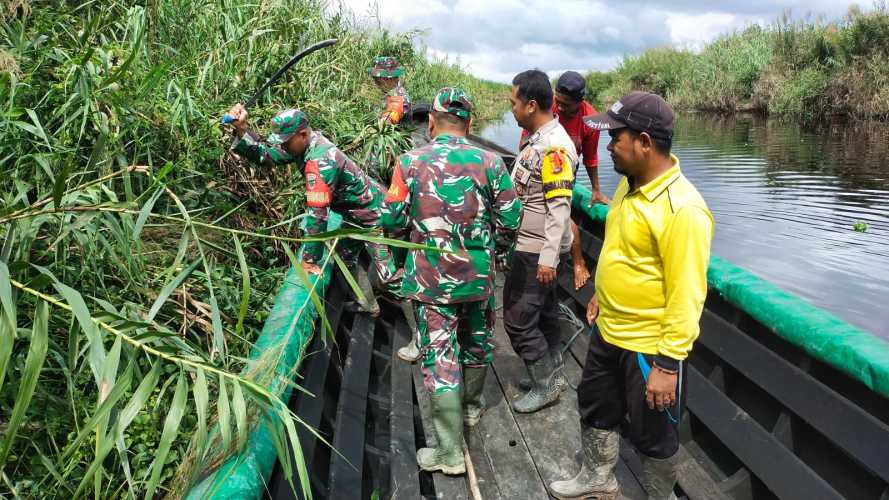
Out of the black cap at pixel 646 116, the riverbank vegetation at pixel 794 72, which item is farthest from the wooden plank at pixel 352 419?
the riverbank vegetation at pixel 794 72

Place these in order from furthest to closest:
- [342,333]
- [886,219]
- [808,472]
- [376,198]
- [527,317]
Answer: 1. [886,219]
2. [376,198]
3. [342,333]
4. [527,317]
5. [808,472]

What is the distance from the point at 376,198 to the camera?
3.68m

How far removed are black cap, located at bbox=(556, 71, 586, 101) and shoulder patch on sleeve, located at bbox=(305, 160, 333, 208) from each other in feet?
4.45

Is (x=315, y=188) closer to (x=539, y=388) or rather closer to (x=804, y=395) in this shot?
(x=539, y=388)

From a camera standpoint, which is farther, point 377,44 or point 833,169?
point 833,169

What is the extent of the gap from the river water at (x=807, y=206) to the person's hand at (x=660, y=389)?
4.06 metres

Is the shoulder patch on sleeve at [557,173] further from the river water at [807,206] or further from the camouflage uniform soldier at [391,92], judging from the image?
the river water at [807,206]

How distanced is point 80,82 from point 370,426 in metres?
2.02

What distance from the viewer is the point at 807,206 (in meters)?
8.33

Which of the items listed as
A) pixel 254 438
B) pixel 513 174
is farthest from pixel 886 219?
pixel 254 438

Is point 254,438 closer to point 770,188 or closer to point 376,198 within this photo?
point 376,198

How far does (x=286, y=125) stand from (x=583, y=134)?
178cm

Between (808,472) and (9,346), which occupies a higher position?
(9,346)

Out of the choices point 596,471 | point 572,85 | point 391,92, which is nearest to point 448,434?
point 596,471
